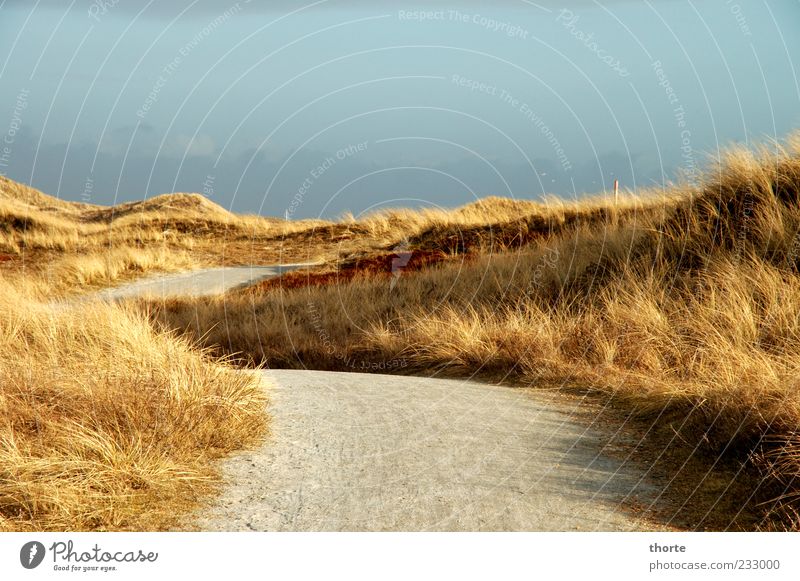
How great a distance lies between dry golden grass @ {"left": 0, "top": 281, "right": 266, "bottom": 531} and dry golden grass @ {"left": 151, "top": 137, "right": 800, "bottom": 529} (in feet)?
10.8

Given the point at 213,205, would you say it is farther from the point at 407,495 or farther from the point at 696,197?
the point at 407,495

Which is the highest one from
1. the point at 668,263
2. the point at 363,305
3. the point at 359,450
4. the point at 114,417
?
the point at 114,417

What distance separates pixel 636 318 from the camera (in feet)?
27.7

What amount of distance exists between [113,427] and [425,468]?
1908 mm

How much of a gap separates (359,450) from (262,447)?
65 centimetres

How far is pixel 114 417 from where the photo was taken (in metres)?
4.68

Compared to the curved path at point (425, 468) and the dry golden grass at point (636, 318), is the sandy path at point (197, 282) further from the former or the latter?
the curved path at point (425, 468)

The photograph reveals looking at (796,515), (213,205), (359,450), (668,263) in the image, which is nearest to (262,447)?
(359,450)

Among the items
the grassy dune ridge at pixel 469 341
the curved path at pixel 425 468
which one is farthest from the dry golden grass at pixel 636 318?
the curved path at pixel 425 468

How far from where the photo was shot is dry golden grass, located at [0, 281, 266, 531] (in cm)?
398
